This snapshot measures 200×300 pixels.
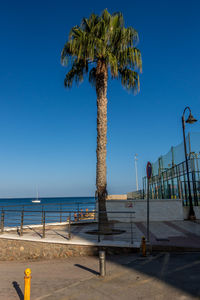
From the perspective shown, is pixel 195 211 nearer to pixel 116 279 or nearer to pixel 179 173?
pixel 179 173

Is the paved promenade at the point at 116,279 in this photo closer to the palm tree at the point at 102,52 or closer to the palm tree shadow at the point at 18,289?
the palm tree shadow at the point at 18,289

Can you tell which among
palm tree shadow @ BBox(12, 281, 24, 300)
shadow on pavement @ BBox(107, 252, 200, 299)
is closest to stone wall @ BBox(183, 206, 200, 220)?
shadow on pavement @ BBox(107, 252, 200, 299)

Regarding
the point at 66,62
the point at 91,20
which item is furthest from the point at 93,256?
the point at 91,20

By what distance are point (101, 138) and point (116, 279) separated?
760cm

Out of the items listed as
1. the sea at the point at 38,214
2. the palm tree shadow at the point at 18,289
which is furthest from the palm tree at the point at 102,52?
the palm tree shadow at the point at 18,289

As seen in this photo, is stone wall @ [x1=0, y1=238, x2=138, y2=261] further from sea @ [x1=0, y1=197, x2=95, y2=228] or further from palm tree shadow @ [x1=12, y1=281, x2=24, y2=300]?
palm tree shadow @ [x1=12, y1=281, x2=24, y2=300]

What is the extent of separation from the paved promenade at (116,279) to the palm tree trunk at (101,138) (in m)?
3.92

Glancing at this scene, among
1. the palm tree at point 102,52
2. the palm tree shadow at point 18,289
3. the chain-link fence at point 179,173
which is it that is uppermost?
the palm tree at point 102,52

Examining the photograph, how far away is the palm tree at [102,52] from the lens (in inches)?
468

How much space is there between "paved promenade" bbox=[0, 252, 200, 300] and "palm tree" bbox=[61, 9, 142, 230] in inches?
181

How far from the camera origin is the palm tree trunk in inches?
452

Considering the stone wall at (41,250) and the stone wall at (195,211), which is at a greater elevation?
the stone wall at (195,211)

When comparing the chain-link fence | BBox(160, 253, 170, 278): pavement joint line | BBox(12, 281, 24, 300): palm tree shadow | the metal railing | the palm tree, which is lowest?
BBox(12, 281, 24, 300): palm tree shadow

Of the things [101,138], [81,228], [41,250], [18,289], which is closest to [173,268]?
[18,289]
